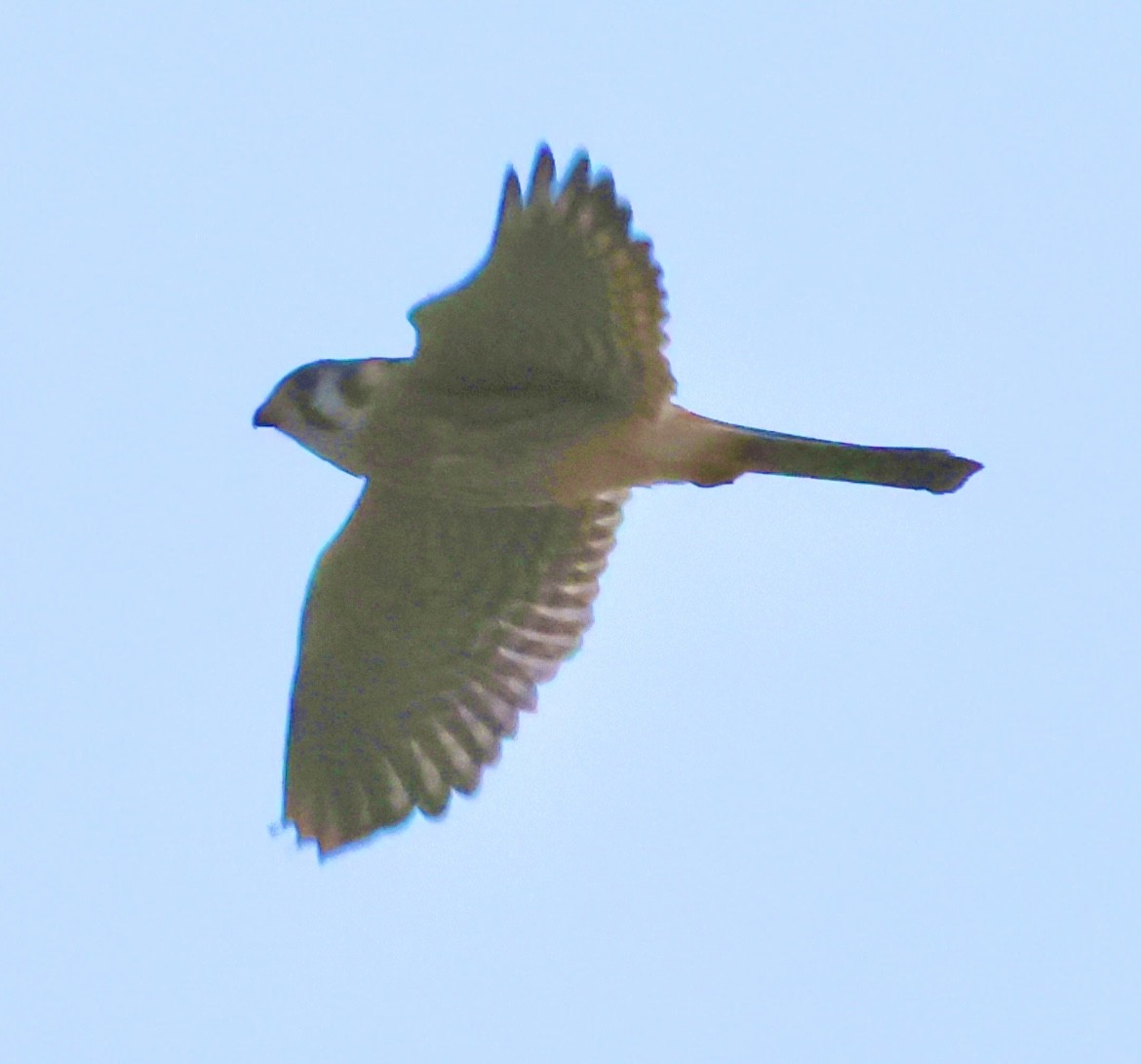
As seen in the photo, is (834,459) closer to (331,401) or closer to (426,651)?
(331,401)

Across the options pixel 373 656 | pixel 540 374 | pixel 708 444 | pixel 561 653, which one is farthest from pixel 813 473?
pixel 373 656

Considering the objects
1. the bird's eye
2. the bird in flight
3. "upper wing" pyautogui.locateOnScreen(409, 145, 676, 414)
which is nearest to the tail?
the bird in flight

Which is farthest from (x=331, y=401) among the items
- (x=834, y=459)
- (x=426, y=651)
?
(x=834, y=459)

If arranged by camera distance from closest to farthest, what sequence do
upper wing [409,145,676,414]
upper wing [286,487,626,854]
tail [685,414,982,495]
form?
upper wing [409,145,676,414] → tail [685,414,982,495] → upper wing [286,487,626,854]

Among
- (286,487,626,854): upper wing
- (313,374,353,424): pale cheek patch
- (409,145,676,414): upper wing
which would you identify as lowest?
(286,487,626,854): upper wing

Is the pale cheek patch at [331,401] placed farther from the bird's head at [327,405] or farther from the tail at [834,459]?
the tail at [834,459]

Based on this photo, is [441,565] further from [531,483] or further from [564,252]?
[564,252]

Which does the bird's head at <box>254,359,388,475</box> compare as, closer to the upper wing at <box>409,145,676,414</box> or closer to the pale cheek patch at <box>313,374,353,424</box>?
the pale cheek patch at <box>313,374,353,424</box>

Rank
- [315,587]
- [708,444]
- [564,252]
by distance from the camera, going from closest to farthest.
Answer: [564,252] → [708,444] → [315,587]
